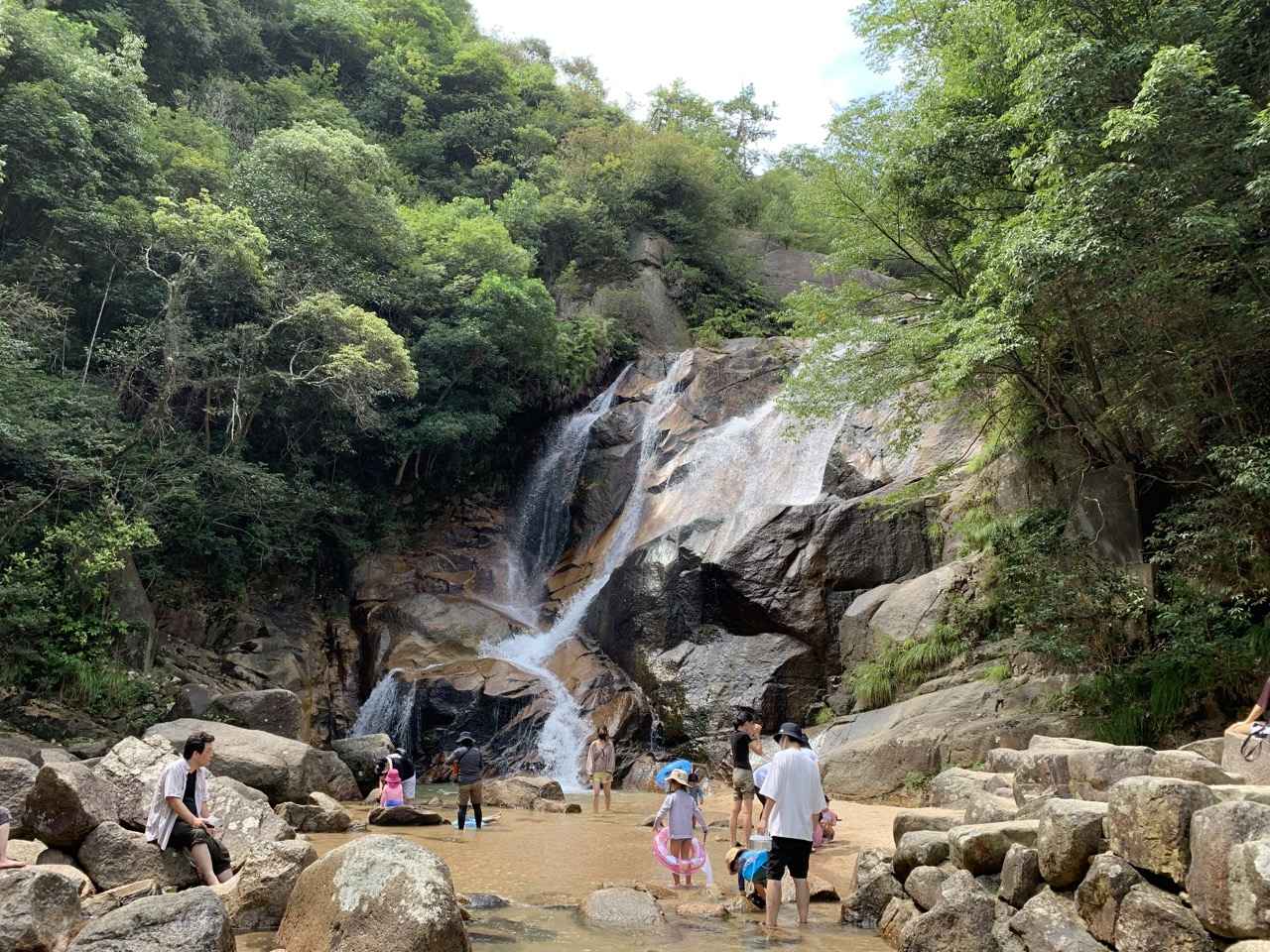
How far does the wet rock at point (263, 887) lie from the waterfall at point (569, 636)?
10.3 metres

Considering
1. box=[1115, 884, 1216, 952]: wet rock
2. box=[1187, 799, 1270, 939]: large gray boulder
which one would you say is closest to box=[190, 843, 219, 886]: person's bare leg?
box=[1115, 884, 1216, 952]: wet rock

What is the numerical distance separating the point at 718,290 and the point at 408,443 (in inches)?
605

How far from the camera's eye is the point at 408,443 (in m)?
23.1

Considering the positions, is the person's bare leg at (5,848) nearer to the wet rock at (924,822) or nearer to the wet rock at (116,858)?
the wet rock at (116,858)

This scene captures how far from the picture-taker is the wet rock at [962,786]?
309 inches

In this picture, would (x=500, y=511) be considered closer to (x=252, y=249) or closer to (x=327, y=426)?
(x=327, y=426)

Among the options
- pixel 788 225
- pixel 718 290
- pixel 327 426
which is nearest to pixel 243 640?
pixel 327 426

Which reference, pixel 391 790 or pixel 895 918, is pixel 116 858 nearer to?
pixel 391 790

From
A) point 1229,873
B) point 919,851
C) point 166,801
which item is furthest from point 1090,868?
point 166,801

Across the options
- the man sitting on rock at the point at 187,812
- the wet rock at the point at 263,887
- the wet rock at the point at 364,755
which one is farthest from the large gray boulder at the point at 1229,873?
the wet rock at the point at 364,755

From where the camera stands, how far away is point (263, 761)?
11.1 meters

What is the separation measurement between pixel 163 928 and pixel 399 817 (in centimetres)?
692

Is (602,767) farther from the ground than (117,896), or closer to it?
farther from the ground

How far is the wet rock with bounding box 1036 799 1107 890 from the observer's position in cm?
495
